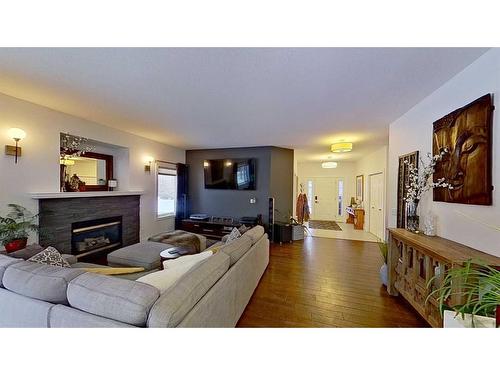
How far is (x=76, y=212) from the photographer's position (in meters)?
3.25

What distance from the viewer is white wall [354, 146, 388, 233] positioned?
16.6ft

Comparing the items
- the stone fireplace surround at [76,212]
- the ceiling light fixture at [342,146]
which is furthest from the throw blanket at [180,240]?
the ceiling light fixture at [342,146]

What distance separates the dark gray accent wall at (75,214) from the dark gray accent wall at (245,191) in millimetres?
1808

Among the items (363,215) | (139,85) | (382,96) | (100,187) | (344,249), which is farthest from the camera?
(363,215)

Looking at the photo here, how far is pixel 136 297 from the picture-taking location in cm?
102

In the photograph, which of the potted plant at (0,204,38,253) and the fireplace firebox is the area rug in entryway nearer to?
the fireplace firebox

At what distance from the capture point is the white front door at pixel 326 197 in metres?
8.32

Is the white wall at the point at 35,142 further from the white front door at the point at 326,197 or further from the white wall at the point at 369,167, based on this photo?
the white front door at the point at 326,197

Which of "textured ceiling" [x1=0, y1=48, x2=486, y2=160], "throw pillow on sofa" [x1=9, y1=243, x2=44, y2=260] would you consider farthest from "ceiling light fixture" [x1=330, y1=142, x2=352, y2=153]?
"throw pillow on sofa" [x1=9, y1=243, x2=44, y2=260]
